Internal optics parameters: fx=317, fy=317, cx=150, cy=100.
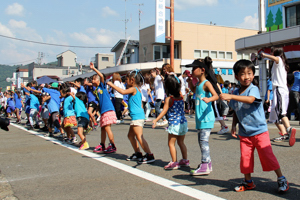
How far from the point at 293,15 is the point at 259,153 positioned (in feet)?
63.9

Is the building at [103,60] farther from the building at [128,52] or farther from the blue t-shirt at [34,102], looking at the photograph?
the blue t-shirt at [34,102]

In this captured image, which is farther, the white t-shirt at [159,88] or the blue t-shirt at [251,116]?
the white t-shirt at [159,88]

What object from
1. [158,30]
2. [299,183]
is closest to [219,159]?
[299,183]

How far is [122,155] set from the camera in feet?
21.4

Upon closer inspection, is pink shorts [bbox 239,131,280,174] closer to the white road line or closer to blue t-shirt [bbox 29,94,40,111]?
Answer: the white road line

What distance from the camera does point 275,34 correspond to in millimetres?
17250

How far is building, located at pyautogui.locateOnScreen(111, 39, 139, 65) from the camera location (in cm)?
4239

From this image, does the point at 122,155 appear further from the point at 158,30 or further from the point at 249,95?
the point at 158,30

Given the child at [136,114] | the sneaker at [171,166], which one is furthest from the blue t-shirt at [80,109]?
the sneaker at [171,166]

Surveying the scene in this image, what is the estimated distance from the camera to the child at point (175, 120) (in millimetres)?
5090

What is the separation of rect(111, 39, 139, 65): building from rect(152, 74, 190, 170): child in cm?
3705

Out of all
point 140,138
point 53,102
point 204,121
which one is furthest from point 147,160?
point 53,102

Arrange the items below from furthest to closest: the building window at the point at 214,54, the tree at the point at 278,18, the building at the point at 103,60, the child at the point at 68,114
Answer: the building at the point at 103,60, the building window at the point at 214,54, the tree at the point at 278,18, the child at the point at 68,114

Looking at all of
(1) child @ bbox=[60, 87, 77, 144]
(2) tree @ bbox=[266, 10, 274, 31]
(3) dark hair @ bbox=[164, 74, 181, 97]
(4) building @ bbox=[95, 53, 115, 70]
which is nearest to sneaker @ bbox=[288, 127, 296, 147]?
(3) dark hair @ bbox=[164, 74, 181, 97]
